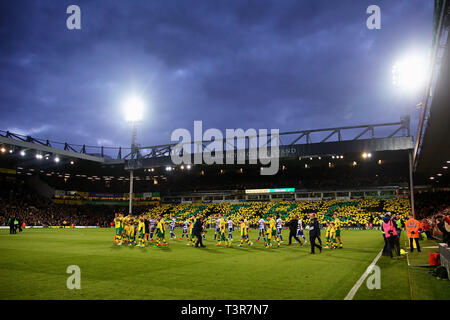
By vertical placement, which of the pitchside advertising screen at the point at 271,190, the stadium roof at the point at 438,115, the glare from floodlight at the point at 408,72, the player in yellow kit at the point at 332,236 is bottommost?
the player in yellow kit at the point at 332,236

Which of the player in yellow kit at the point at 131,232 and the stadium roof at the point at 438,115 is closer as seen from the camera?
the stadium roof at the point at 438,115

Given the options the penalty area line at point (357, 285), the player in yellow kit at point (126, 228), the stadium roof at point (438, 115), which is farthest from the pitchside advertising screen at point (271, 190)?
the penalty area line at point (357, 285)

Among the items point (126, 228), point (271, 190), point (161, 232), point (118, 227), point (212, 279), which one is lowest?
point (212, 279)

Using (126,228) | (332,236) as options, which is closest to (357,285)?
(332,236)

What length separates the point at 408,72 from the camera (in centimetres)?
2495

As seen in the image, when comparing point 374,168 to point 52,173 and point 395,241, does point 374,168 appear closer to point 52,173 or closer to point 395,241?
point 395,241

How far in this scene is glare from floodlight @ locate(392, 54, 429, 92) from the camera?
23.1m

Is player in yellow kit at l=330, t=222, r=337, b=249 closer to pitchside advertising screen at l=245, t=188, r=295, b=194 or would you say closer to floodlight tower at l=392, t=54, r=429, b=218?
floodlight tower at l=392, t=54, r=429, b=218

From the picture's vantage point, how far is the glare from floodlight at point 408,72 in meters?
23.1

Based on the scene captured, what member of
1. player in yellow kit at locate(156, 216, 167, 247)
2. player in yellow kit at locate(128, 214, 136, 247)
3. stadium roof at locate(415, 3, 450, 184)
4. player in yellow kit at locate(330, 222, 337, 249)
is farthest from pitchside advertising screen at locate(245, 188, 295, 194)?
player in yellow kit at locate(128, 214, 136, 247)

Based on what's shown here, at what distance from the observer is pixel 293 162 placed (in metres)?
50.7

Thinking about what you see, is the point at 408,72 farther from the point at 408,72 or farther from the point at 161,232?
the point at 161,232

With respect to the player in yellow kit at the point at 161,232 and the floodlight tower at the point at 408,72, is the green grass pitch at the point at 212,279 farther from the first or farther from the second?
the floodlight tower at the point at 408,72
